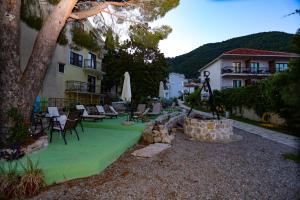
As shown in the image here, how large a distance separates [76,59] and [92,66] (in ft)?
11.1

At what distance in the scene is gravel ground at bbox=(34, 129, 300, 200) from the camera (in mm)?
4637

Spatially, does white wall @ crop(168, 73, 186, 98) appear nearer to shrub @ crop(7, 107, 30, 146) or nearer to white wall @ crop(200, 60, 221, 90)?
white wall @ crop(200, 60, 221, 90)

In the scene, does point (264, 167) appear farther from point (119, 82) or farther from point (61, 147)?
point (119, 82)

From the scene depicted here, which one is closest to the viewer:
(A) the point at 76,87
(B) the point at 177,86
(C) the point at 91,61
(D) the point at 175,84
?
(A) the point at 76,87

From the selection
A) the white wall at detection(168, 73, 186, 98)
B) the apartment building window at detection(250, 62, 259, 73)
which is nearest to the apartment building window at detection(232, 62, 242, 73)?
the apartment building window at detection(250, 62, 259, 73)

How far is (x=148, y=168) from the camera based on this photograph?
6.21 m

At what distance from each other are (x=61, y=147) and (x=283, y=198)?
5.13 metres

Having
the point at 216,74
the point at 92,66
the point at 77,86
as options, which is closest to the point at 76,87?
the point at 77,86

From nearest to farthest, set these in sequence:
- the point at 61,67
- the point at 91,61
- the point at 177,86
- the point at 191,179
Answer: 1. the point at 191,179
2. the point at 61,67
3. the point at 91,61
4. the point at 177,86

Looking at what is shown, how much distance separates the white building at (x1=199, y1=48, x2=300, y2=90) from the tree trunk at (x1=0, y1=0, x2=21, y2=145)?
37809mm

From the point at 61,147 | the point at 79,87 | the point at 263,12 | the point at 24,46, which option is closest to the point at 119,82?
the point at 79,87

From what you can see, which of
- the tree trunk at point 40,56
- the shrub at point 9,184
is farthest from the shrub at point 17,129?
the shrub at point 9,184

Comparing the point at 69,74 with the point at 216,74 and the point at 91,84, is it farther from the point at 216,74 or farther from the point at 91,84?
the point at 216,74

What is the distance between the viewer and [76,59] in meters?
27.2
